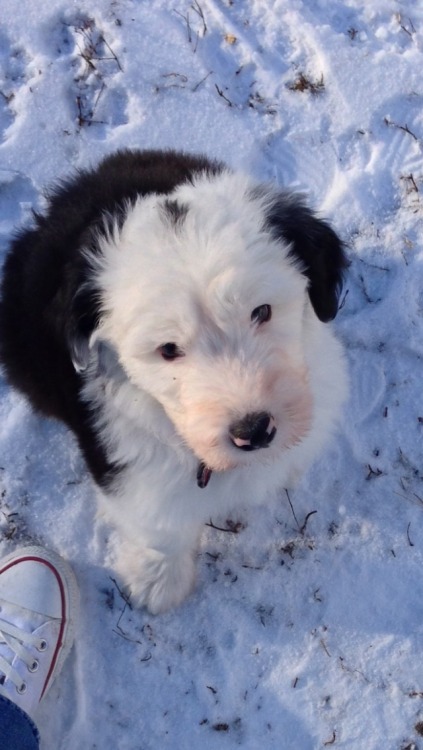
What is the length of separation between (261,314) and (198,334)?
7.8 inches

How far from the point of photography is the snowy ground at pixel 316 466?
2.90 metres

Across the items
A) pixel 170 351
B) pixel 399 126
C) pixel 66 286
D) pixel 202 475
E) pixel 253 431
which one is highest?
pixel 66 286

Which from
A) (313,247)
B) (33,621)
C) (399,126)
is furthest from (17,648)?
(399,126)

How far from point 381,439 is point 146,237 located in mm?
1753

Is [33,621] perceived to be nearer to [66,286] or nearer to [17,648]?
[17,648]

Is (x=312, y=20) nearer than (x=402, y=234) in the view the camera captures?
No

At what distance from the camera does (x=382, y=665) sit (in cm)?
292

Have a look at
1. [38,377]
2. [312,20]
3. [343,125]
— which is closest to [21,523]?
[38,377]

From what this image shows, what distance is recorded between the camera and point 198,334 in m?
1.88

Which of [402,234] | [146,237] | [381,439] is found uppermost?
[146,237]

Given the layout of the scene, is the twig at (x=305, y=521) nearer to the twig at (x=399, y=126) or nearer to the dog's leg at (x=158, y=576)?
the dog's leg at (x=158, y=576)

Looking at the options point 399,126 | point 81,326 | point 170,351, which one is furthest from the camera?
point 399,126

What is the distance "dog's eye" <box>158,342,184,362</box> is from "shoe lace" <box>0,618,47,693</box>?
1.64 meters

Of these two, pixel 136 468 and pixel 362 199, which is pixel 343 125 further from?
pixel 136 468
